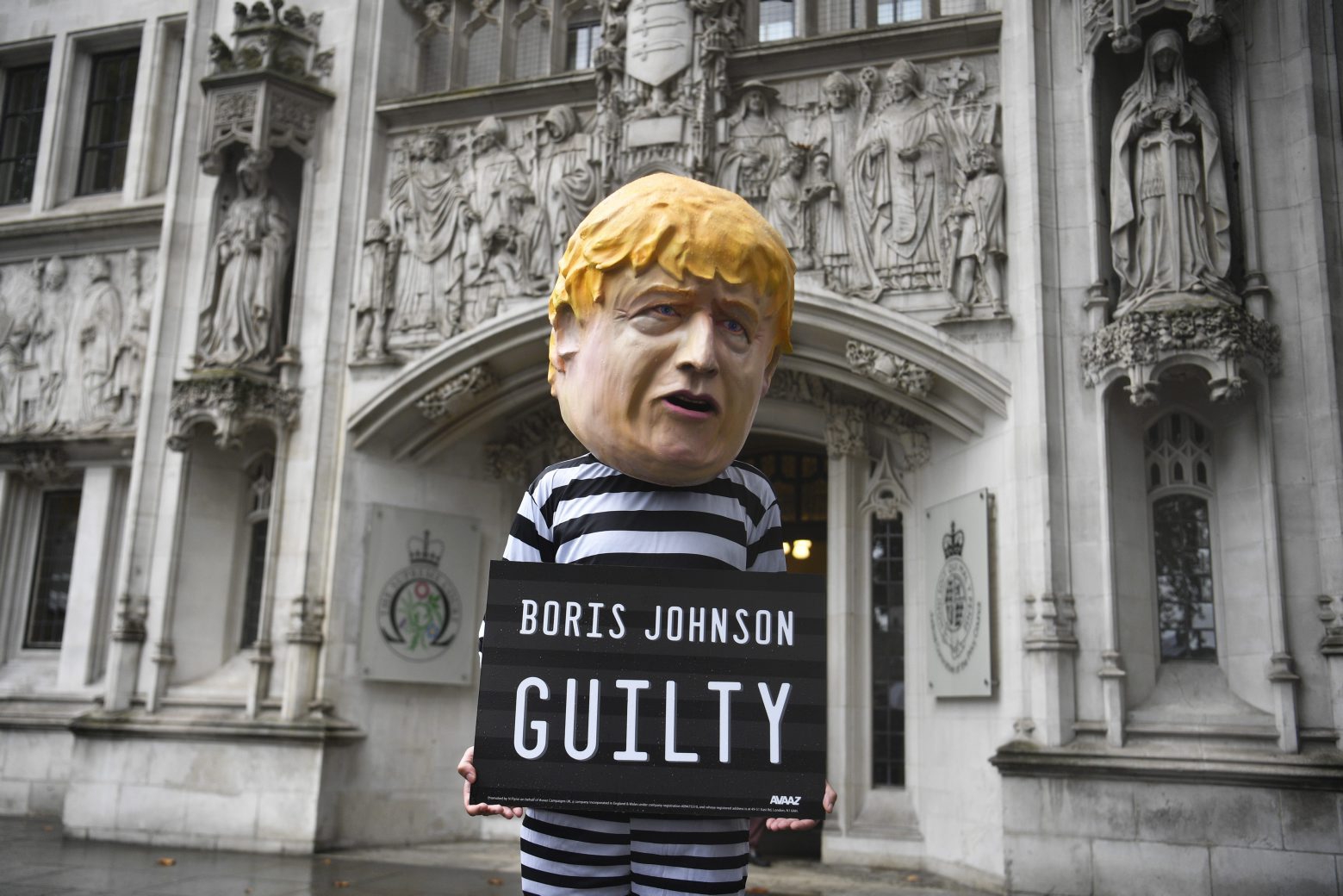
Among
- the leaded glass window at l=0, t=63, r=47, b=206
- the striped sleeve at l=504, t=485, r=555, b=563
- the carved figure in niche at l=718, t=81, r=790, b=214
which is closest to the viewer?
Result: the striped sleeve at l=504, t=485, r=555, b=563

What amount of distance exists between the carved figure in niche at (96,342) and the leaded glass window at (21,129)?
2.08 meters

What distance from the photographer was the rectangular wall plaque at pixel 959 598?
9.17 m

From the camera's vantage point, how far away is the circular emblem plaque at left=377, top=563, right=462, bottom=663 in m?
11.2

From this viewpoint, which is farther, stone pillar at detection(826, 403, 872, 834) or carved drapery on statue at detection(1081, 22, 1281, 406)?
stone pillar at detection(826, 403, 872, 834)

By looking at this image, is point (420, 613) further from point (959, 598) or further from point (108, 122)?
point (108, 122)

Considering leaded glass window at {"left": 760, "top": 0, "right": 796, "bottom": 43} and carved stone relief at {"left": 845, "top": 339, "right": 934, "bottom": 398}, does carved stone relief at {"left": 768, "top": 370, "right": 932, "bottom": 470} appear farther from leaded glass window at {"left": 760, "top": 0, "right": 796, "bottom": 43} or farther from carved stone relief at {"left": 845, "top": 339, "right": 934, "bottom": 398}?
leaded glass window at {"left": 760, "top": 0, "right": 796, "bottom": 43}

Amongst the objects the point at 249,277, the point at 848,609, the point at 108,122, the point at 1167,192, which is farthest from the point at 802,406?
the point at 108,122

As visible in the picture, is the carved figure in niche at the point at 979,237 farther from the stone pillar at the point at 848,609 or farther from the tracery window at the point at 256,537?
the tracery window at the point at 256,537

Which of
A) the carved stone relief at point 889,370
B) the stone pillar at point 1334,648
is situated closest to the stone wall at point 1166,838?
the stone pillar at point 1334,648

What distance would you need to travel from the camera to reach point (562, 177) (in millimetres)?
10984

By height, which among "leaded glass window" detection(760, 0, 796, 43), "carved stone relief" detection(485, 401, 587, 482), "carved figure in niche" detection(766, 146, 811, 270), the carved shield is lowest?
"carved stone relief" detection(485, 401, 587, 482)

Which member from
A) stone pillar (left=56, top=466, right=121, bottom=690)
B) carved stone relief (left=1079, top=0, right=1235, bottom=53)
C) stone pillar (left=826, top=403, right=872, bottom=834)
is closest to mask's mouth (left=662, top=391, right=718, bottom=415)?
carved stone relief (left=1079, top=0, right=1235, bottom=53)

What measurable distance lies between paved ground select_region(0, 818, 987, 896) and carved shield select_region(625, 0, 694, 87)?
676 cm

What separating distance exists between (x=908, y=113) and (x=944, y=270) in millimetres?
1450
